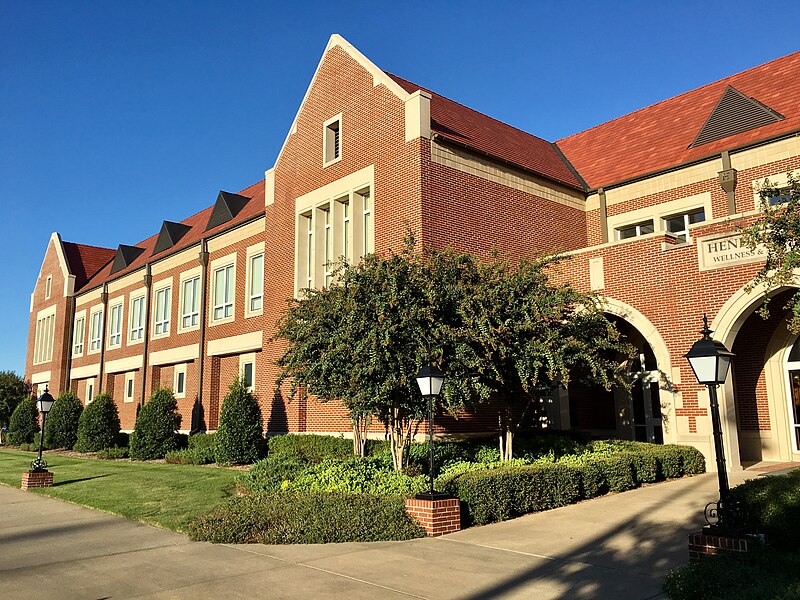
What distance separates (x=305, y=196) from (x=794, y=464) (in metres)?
15.2

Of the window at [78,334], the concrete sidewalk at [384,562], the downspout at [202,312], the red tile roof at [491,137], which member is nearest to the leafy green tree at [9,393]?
the window at [78,334]

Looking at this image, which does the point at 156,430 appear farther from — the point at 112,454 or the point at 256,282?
the point at 256,282

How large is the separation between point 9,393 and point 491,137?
36.0 meters

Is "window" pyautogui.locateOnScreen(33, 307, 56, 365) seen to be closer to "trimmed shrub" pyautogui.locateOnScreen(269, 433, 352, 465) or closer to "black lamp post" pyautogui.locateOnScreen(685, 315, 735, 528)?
Answer: "trimmed shrub" pyautogui.locateOnScreen(269, 433, 352, 465)

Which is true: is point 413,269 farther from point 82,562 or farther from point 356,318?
point 82,562

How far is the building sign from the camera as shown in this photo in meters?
14.3

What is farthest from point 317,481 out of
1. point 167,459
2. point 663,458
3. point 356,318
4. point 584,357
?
point 167,459

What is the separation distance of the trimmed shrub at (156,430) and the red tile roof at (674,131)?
1682 cm

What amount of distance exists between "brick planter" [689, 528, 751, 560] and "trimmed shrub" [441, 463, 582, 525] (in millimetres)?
3460

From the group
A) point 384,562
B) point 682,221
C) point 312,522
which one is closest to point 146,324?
point 682,221

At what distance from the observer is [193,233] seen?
31734mm

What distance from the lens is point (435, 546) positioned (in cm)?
872

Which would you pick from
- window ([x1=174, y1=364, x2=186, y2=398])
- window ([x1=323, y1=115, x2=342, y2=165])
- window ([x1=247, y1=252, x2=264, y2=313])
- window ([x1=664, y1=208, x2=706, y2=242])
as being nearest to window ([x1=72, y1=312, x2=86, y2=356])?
window ([x1=174, y1=364, x2=186, y2=398])

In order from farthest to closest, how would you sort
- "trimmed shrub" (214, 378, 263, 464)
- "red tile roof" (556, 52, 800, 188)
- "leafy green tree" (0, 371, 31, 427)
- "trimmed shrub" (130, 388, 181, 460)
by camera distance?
"leafy green tree" (0, 371, 31, 427)
"trimmed shrub" (130, 388, 181, 460)
"trimmed shrub" (214, 378, 263, 464)
"red tile roof" (556, 52, 800, 188)
